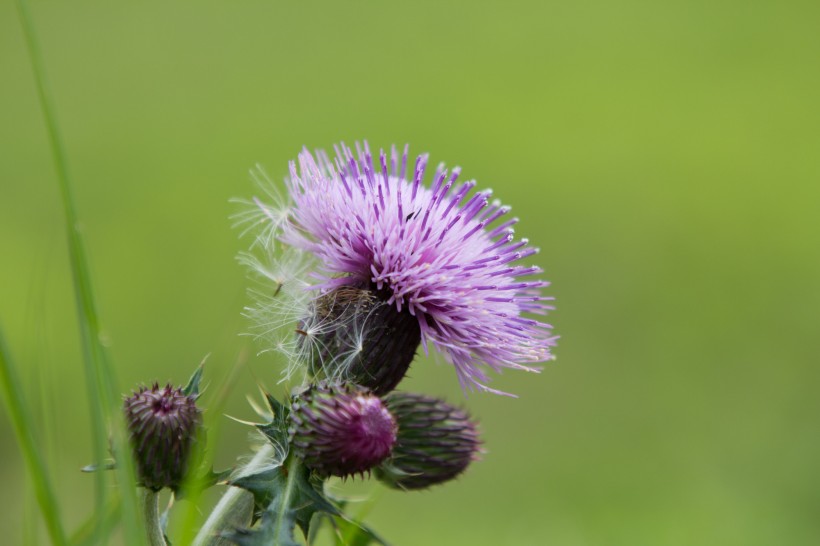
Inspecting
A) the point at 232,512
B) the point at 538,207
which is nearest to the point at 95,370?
the point at 232,512

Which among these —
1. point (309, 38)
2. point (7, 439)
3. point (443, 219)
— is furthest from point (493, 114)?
point (443, 219)

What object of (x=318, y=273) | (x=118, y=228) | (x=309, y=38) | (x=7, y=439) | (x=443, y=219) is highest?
(x=309, y=38)

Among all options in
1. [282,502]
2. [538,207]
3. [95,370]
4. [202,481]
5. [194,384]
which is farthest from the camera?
[538,207]

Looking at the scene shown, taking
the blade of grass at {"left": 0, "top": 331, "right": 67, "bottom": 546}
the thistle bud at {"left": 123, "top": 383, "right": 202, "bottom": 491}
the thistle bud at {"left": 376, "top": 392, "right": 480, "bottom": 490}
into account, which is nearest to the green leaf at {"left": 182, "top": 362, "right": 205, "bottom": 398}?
the thistle bud at {"left": 123, "top": 383, "right": 202, "bottom": 491}

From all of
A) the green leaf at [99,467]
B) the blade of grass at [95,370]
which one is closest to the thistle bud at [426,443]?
the green leaf at [99,467]

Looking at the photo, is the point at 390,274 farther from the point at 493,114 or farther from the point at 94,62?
the point at 94,62

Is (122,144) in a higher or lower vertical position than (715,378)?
lower

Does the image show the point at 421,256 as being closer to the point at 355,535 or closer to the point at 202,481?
the point at 355,535

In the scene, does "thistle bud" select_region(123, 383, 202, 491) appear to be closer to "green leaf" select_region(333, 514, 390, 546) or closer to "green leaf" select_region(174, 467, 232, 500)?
"green leaf" select_region(174, 467, 232, 500)
